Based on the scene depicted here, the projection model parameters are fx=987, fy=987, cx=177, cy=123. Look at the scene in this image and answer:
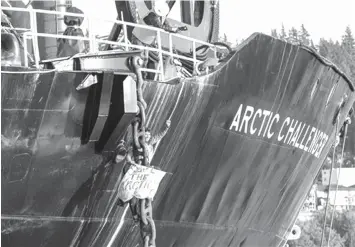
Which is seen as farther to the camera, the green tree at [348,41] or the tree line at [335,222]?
the green tree at [348,41]

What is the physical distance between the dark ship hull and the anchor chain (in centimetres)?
63

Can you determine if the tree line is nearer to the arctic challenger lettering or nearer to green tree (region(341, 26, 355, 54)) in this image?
green tree (region(341, 26, 355, 54))

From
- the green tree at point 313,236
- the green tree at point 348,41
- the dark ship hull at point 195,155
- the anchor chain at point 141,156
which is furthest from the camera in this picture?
the green tree at point 348,41

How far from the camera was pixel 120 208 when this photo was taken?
11.3 m

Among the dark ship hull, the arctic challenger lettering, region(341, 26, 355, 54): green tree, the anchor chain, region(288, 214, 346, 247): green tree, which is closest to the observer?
the anchor chain

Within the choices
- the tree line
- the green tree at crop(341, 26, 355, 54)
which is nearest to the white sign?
the tree line

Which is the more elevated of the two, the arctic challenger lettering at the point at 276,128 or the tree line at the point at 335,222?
the arctic challenger lettering at the point at 276,128

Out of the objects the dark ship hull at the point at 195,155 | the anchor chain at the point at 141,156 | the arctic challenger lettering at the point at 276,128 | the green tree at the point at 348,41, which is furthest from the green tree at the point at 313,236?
the anchor chain at the point at 141,156

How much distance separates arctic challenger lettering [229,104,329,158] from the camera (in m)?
12.9

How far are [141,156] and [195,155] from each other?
1.89 metres

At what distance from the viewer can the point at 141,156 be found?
1035 centimetres

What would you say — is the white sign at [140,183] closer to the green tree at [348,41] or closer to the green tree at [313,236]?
the green tree at [313,236]

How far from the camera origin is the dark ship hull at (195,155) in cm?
1045

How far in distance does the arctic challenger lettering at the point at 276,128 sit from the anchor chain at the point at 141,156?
7.81 feet
